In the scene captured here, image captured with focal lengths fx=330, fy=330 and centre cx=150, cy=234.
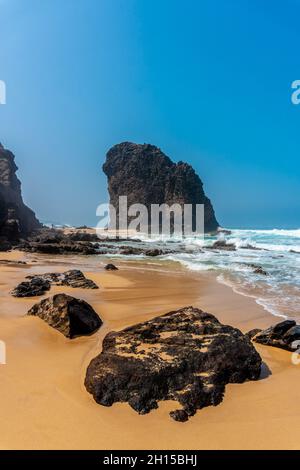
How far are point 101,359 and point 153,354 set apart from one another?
550mm

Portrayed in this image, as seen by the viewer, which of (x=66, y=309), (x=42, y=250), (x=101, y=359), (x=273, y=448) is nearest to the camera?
(x=273, y=448)

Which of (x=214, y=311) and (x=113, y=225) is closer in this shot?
(x=214, y=311)

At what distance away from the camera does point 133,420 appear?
2.78 meters

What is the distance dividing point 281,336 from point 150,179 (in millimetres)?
88228

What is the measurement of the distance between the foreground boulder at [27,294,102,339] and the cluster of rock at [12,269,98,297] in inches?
81.4

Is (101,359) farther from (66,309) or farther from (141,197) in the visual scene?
(141,197)

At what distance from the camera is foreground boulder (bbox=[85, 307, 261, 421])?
3061 millimetres

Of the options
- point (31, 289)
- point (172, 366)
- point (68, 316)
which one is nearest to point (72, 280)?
point (31, 289)

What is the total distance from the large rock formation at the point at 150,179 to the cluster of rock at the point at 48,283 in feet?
248

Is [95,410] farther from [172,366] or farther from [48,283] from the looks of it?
[48,283]

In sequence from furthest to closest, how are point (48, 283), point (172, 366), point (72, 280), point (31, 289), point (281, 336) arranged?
point (72, 280) → point (48, 283) → point (31, 289) → point (281, 336) → point (172, 366)

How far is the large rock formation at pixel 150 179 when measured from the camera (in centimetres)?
8675

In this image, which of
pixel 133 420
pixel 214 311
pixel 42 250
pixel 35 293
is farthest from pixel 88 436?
pixel 42 250

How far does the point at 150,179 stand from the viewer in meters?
91.4
